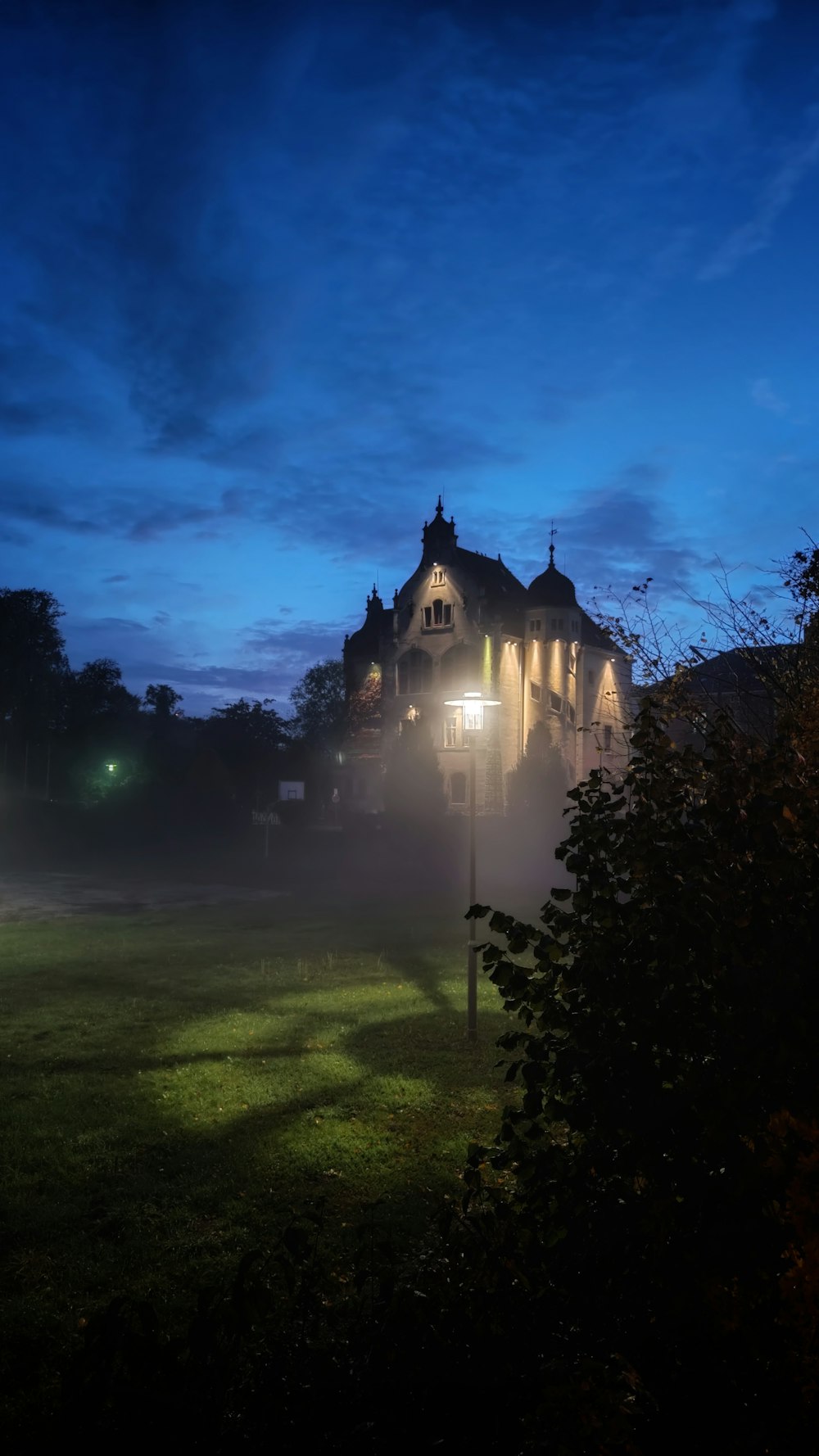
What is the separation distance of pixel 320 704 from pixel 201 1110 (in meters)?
101

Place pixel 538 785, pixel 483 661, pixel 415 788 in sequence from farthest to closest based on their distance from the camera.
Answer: pixel 483 661 → pixel 538 785 → pixel 415 788

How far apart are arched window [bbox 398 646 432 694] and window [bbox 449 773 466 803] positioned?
6.99 meters

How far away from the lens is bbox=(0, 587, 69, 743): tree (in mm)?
70500

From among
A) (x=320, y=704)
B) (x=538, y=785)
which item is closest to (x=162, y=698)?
(x=320, y=704)

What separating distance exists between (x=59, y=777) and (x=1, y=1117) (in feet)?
220

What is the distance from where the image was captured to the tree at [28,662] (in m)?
70.5

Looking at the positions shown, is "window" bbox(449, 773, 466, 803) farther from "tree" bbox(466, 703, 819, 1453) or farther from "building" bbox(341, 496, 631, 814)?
"tree" bbox(466, 703, 819, 1453)

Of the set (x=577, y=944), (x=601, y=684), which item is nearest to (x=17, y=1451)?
(x=577, y=944)

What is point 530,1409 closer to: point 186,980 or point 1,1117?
point 1,1117

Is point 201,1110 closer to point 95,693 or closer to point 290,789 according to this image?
point 290,789

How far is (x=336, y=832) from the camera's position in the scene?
45625 millimetres

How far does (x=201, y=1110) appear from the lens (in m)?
10.3

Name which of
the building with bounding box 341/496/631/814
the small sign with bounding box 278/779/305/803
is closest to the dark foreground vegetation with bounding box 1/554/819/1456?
the small sign with bounding box 278/779/305/803

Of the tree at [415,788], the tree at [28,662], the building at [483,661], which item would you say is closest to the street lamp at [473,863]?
the tree at [415,788]
